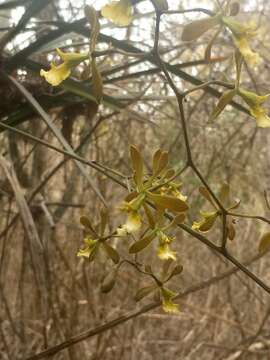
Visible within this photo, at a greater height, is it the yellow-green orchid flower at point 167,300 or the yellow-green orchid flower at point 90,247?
the yellow-green orchid flower at point 90,247

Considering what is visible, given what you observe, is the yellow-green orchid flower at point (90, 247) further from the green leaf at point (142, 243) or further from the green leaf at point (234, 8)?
the green leaf at point (234, 8)

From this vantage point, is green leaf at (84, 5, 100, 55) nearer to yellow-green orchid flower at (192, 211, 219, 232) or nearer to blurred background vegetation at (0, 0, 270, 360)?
yellow-green orchid flower at (192, 211, 219, 232)

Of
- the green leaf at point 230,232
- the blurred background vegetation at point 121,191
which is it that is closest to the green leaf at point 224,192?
the green leaf at point 230,232

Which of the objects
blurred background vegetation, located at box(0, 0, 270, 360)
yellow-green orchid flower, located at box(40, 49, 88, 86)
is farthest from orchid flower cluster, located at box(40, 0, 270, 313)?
blurred background vegetation, located at box(0, 0, 270, 360)

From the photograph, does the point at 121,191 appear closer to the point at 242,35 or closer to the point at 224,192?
the point at 224,192

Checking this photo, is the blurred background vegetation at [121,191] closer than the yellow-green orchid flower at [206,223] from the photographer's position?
No
